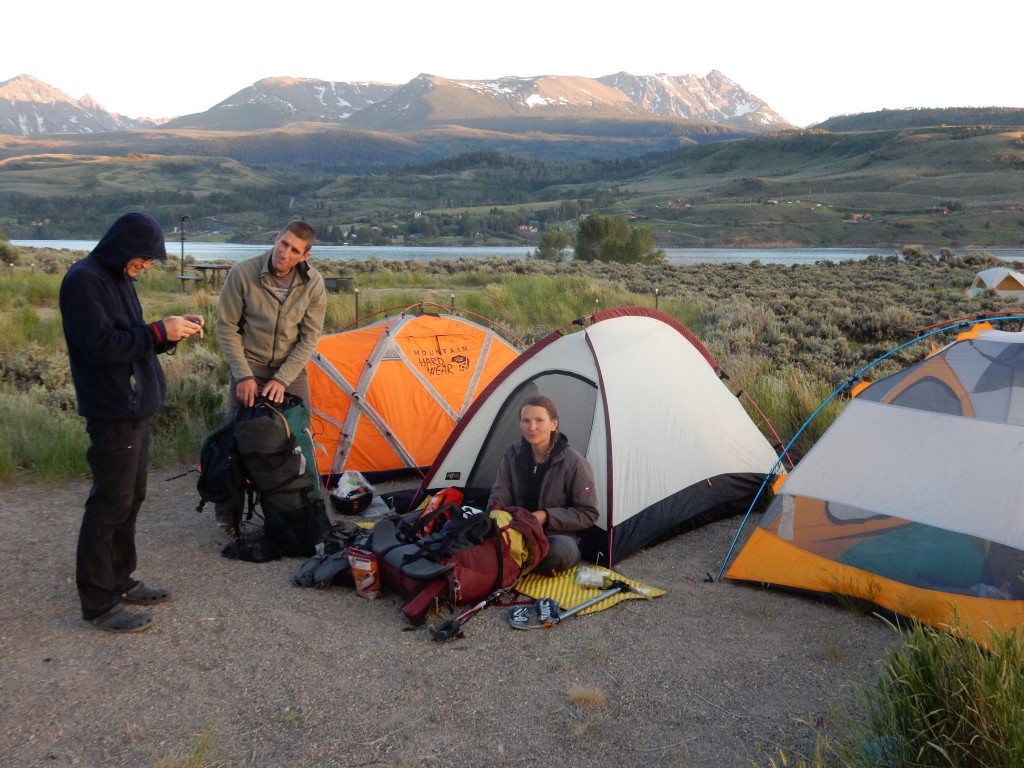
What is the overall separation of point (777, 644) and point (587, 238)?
32928 mm

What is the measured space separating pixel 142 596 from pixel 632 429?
315cm

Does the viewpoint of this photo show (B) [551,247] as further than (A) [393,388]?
Yes

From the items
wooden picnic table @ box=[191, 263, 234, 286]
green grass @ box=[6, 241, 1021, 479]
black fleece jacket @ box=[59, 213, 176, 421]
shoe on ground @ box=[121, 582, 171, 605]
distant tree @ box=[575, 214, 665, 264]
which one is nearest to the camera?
black fleece jacket @ box=[59, 213, 176, 421]

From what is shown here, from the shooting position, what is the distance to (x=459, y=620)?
4.21m

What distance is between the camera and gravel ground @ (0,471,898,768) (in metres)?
3.15

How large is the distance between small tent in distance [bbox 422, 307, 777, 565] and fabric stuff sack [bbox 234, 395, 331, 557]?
1209 mm

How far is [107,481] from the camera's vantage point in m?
3.96

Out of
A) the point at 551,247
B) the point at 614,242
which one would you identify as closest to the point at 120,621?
the point at 614,242

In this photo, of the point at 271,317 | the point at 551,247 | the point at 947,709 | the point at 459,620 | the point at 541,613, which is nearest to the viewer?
→ the point at 947,709

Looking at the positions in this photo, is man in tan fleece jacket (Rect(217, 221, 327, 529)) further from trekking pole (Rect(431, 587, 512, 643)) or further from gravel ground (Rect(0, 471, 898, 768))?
trekking pole (Rect(431, 587, 512, 643))

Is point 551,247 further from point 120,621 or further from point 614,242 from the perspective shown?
point 120,621

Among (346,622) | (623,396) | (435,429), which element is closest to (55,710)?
(346,622)

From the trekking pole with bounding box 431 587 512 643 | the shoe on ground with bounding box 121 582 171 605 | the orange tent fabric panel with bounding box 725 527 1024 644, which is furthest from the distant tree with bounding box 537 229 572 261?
the shoe on ground with bounding box 121 582 171 605

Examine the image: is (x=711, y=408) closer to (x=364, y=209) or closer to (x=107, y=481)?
(x=107, y=481)
